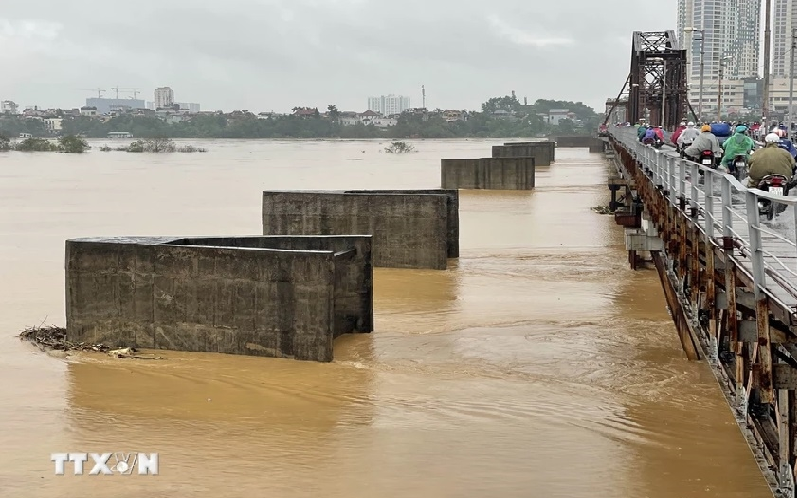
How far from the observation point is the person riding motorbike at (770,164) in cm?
1405

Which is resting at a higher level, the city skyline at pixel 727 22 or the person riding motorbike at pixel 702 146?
the city skyline at pixel 727 22

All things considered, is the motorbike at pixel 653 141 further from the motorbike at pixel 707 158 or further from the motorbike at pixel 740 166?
the motorbike at pixel 740 166

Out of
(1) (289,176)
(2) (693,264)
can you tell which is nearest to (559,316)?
(2) (693,264)

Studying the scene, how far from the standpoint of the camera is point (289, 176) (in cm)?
7612

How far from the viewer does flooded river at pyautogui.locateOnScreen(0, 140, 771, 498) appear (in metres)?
11.2

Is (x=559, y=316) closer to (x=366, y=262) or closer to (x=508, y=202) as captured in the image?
(x=366, y=262)

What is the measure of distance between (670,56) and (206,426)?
240 ft

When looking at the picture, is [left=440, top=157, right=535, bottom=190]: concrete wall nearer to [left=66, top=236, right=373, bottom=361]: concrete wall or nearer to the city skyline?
[left=66, top=236, right=373, bottom=361]: concrete wall

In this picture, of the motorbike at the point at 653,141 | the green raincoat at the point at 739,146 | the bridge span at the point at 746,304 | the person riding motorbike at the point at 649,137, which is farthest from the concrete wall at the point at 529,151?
the bridge span at the point at 746,304

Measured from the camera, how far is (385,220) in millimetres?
26516
